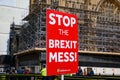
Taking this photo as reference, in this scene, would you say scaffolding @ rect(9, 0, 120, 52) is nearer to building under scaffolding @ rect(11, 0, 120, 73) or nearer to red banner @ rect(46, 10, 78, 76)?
building under scaffolding @ rect(11, 0, 120, 73)

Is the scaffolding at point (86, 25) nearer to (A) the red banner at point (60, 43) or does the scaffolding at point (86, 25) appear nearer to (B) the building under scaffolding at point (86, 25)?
(B) the building under scaffolding at point (86, 25)

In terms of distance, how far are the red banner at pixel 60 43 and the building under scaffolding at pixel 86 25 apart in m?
26.8

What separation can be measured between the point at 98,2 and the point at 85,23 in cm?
377

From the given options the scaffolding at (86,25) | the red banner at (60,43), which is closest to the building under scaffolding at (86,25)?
the scaffolding at (86,25)

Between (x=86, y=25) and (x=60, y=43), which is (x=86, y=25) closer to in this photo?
(x=86, y=25)

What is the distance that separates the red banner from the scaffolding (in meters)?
27.2

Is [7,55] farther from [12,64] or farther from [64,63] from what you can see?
[64,63]

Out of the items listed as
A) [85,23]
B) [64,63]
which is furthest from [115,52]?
[64,63]

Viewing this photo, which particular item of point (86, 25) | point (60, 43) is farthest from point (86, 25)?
point (60, 43)

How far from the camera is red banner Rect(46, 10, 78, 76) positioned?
6.75 metres

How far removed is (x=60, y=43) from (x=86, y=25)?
3112 centimetres

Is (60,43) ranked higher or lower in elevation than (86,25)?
higher

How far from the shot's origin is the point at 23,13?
47.5 meters

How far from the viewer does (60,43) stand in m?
6.96
